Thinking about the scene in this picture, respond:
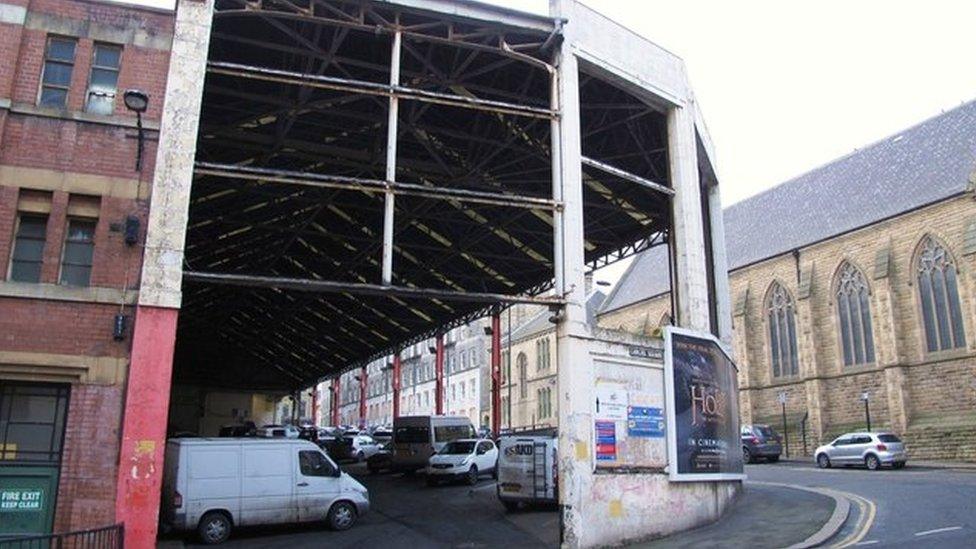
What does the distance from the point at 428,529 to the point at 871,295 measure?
28.6 m

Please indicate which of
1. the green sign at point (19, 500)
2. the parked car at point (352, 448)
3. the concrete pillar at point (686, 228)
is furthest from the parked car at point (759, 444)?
the green sign at point (19, 500)

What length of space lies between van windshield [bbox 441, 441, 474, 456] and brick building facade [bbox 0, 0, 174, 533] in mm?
15467

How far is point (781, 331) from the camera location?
42969 millimetres

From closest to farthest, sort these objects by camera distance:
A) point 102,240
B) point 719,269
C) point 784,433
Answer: point 102,240, point 719,269, point 784,433

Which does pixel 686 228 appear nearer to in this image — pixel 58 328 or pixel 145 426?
pixel 145 426

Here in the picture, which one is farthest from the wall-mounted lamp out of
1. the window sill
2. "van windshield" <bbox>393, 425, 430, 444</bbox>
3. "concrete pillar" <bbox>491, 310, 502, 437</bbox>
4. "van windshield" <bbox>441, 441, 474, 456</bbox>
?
"concrete pillar" <bbox>491, 310, 502, 437</bbox>

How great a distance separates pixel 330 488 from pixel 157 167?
790cm

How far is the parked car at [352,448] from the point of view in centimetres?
3859

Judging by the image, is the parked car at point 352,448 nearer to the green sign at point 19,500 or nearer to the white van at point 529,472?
the white van at point 529,472

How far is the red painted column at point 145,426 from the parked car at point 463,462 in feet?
47.3

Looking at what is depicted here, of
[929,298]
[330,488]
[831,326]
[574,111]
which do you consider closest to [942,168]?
[929,298]

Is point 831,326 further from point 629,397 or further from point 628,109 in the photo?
point 629,397

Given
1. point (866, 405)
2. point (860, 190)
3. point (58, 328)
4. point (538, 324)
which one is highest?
point (860, 190)

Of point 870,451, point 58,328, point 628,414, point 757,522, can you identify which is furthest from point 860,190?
point 58,328
